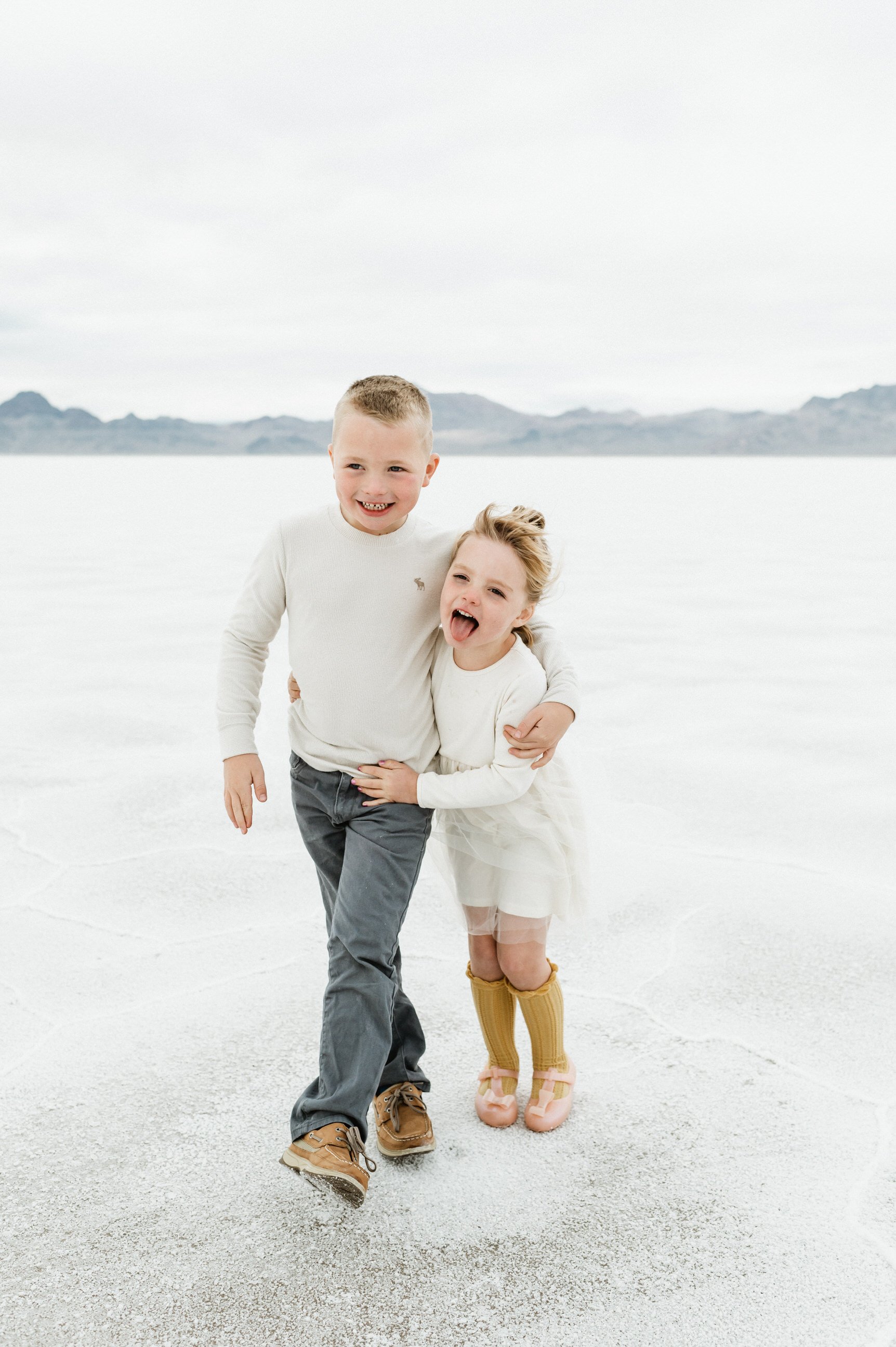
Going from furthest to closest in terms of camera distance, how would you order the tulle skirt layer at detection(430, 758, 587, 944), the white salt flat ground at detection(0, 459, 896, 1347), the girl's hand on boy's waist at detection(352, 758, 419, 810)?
the tulle skirt layer at detection(430, 758, 587, 944) < the girl's hand on boy's waist at detection(352, 758, 419, 810) < the white salt flat ground at detection(0, 459, 896, 1347)

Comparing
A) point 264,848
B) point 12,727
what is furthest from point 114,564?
point 264,848

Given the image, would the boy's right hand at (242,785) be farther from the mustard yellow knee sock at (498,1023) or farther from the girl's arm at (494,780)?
the mustard yellow knee sock at (498,1023)

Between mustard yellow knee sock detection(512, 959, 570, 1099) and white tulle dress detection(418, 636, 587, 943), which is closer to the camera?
white tulle dress detection(418, 636, 587, 943)

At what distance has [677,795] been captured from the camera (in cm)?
410

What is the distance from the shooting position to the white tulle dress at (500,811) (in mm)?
1976

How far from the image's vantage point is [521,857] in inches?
82.4

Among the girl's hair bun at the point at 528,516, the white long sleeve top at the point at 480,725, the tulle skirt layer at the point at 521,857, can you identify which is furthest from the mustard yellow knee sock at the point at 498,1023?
the girl's hair bun at the point at 528,516

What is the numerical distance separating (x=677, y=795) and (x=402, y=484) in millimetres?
2467

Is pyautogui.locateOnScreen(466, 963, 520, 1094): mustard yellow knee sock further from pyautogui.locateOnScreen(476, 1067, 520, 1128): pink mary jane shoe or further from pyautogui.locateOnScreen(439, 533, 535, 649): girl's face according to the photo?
pyautogui.locateOnScreen(439, 533, 535, 649): girl's face

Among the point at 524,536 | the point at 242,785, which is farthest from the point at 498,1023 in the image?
the point at 524,536

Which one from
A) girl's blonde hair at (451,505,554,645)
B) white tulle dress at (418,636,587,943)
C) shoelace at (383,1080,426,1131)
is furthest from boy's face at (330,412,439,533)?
shoelace at (383,1080,426,1131)

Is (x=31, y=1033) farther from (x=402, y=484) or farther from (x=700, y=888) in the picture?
(x=700, y=888)

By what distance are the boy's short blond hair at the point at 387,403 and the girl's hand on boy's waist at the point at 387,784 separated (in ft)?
1.86

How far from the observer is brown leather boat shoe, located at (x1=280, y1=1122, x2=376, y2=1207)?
176 cm
